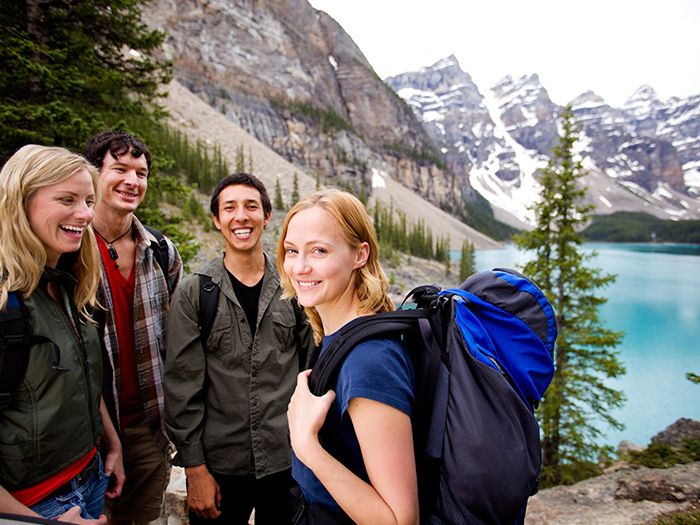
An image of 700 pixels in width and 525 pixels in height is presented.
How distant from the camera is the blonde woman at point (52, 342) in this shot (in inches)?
60.6

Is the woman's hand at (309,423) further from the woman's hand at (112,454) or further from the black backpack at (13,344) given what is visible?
the woman's hand at (112,454)

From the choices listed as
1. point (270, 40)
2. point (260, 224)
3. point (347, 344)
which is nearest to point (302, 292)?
point (347, 344)

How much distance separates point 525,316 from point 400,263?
50.4m

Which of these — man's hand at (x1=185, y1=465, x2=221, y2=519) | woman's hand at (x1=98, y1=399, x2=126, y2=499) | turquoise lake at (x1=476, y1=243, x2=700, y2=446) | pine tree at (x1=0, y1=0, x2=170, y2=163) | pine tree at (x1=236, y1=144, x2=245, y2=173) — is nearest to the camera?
woman's hand at (x1=98, y1=399, x2=126, y2=499)

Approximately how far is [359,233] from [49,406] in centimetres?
145

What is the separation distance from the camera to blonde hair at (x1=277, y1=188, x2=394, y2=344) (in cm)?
149

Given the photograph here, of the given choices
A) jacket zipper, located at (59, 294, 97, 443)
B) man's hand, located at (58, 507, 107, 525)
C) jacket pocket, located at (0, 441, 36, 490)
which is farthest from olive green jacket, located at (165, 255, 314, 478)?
jacket pocket, located at (0, 441, 36, 490)

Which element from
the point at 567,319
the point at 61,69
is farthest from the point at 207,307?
the point at 567,319

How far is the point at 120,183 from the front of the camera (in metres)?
2.50

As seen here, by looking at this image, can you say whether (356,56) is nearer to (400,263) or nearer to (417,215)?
(417,215)

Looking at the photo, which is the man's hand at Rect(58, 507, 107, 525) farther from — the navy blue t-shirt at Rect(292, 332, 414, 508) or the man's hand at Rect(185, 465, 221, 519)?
the navy blue t-shirt at Rect(292, 332, 414, 508)

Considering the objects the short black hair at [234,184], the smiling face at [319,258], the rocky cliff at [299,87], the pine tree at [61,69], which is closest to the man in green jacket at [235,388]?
the short black hair at [234,184]

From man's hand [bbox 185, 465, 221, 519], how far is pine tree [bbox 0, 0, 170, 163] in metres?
4.72

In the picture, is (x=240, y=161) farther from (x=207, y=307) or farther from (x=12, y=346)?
(x=12, y=346)
